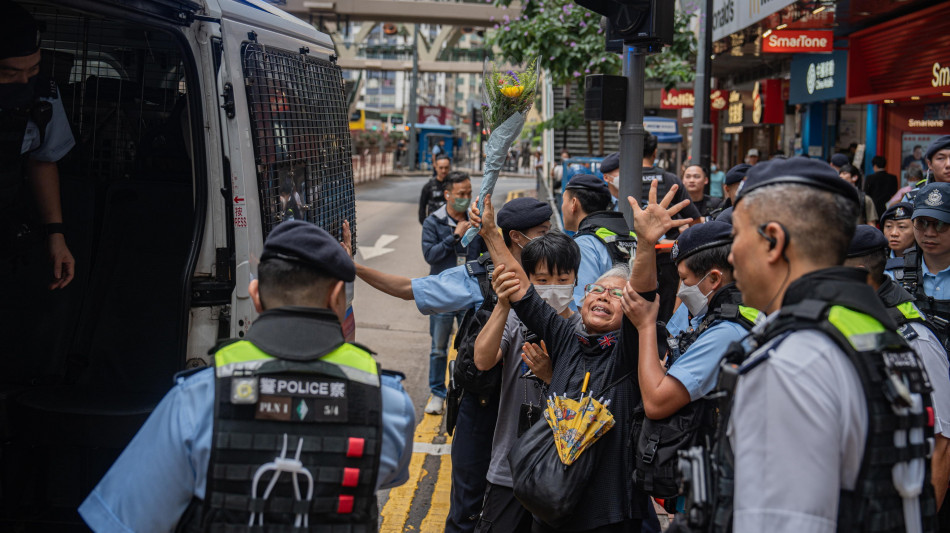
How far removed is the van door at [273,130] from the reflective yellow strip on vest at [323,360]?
4.91ft

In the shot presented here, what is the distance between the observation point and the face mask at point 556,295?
13.0 ft

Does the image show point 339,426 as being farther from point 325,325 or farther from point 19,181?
point 19,181

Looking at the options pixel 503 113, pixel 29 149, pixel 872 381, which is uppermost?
pixel 503 113

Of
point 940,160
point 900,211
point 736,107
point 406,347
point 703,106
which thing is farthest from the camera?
point 736,107

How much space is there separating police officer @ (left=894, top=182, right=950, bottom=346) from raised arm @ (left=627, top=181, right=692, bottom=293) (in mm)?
1843

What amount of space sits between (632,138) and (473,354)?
2861mm

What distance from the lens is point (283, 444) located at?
7.44 ft

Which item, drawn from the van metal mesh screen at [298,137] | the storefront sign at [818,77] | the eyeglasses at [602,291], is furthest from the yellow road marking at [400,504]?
the storefront sign at [818,77]

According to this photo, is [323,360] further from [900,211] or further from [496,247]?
[900,211]

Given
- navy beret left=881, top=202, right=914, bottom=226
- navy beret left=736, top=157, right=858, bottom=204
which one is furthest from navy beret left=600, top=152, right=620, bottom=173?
navy beret left=736, top=157, right=858, bottom=204

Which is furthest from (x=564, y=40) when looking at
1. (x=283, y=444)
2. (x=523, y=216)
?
(x=283, y=444)

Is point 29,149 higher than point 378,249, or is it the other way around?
point 29,149

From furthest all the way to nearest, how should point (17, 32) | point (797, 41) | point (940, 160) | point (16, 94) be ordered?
1. point (797, 41)
2. point (940, 160)
3. point (16, 94)
4. point (17, 32)

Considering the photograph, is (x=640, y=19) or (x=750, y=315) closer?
(x=750, y=315)
